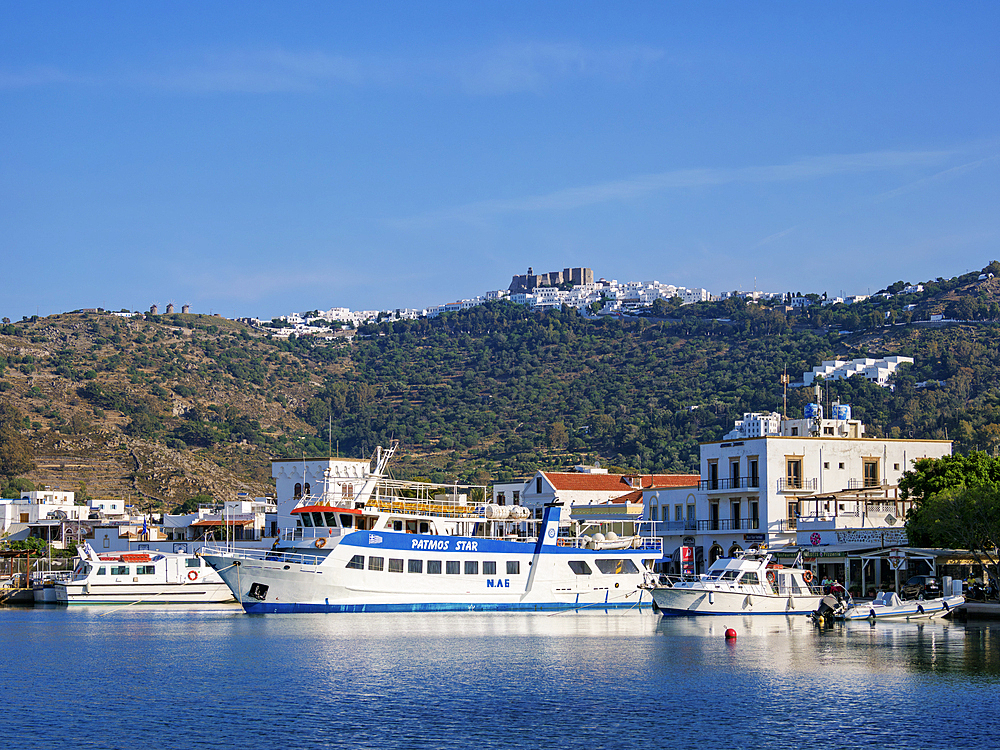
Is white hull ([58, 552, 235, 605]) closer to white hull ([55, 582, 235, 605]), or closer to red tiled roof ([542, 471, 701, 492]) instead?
white hull ([55, 582, 235, 605])

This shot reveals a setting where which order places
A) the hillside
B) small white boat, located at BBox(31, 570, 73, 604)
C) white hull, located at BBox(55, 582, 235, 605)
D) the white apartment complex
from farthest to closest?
the white apartment complex → the hillside → small white boat, located at BBox(31, 570, 73, 604) → white hull, located at BBox(55, 582, 235, 605)

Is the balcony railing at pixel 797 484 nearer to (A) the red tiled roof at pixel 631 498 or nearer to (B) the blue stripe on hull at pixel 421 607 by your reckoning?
(B) the blue stripe on hull at pixel 421 607

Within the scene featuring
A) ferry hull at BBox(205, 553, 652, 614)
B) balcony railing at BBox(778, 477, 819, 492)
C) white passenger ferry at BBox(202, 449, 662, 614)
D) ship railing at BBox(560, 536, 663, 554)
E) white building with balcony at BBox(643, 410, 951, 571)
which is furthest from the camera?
balcony railing at BBox(778, 477, 819, 492)

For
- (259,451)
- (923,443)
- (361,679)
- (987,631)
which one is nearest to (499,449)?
(259,451)

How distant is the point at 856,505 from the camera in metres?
78.0

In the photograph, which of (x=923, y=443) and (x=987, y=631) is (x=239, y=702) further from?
(x=923, y=443)

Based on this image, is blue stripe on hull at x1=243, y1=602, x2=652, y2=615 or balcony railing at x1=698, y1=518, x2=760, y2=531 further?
balcony railing at x1=698, y1=518, x2=760, y2=531

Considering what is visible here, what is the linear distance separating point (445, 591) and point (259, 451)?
113 m

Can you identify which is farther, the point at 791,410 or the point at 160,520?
the point at 791,410

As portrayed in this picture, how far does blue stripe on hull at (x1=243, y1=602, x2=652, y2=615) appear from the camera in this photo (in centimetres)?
6275

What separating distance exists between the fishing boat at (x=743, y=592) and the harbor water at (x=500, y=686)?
1505mm

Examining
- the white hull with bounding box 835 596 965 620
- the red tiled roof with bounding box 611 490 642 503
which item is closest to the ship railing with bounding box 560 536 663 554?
the white hull with bounding box 835 596 965 620

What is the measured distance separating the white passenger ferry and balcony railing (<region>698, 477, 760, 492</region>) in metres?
10.8

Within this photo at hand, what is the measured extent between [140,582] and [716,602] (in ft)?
128
